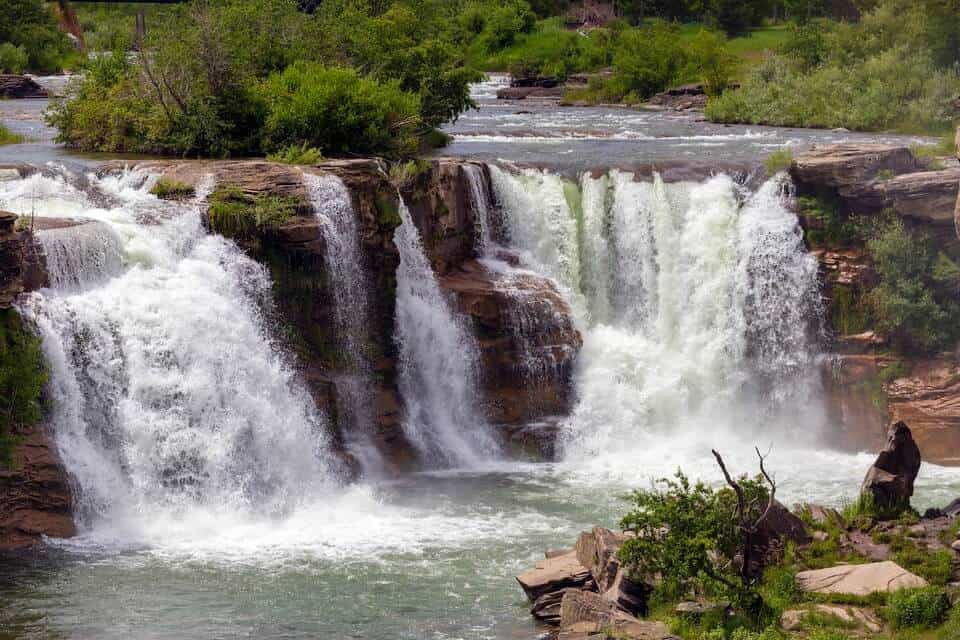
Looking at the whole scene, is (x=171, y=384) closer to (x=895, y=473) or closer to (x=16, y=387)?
(x=16, y=387)

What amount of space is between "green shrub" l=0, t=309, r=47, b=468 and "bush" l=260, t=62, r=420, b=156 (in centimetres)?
1112

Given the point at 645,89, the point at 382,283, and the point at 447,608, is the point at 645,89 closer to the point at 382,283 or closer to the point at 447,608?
the point at 382,283

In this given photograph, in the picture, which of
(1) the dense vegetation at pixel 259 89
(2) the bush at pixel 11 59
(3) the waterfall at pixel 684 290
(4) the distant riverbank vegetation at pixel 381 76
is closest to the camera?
(3) the waterfall at pixel 684 290

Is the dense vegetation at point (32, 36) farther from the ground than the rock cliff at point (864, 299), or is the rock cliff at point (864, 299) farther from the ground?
the dense vegetation at point (32, 36)

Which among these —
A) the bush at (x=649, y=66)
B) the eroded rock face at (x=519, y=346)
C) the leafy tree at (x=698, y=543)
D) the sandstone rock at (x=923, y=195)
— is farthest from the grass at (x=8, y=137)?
the bush at (x=649, y=66)

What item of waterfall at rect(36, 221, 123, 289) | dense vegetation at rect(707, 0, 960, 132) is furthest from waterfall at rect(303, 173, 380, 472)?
dense vegetation at rect(707, 0, 960, 132)

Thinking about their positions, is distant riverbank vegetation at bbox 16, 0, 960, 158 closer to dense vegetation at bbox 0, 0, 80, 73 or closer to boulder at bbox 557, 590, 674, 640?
dense vegetation at bbox 0, 0, 80, 73

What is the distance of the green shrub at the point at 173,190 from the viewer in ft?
94.8

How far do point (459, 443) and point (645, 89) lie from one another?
3719 cm

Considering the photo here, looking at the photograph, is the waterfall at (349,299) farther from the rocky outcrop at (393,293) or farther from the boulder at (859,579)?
the boulder at (859,579)

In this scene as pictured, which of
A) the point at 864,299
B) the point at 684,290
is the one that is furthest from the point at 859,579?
the point at 684,290

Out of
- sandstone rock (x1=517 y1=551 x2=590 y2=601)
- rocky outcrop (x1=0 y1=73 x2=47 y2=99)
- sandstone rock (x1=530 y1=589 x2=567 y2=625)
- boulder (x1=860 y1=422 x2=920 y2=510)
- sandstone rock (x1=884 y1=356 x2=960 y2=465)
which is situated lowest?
sandstone rock (x1=884 y1=356 x2=960 y2=465)

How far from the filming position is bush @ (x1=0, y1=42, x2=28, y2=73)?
2567 inches

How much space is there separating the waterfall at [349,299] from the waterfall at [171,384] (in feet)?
4.16
